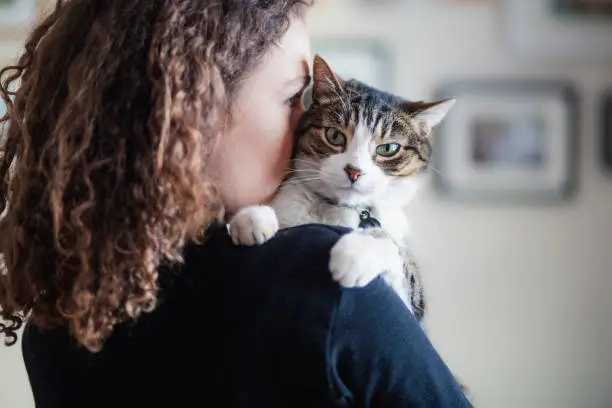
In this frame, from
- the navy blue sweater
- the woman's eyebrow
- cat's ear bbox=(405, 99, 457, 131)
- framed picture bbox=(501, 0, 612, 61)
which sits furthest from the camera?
framed picture bbox=(501, 0, 612, 61)

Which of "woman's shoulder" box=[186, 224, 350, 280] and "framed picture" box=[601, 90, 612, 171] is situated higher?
"framed picture" box=[601, 90, 612, 171]

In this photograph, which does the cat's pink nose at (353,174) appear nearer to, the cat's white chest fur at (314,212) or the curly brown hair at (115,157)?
the cat's white chest fur at (314,212)

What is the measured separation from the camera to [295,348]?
68 centimetres

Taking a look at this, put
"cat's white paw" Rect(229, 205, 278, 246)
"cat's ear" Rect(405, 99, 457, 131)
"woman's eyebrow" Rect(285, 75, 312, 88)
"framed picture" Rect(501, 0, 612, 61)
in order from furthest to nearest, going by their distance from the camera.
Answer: "framed picture" Rect(501, 0, 612, 61)
"cat's ear" Rect(405, 99, 457, 131)
"woman's eyebrow" Rect(285, 75, 312, 88)
"cat's white paw" Rect(229, 205, 278, 246)

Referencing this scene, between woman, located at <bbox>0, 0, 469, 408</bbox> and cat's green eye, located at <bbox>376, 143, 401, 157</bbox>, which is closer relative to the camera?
woman, located at <bbox>0, 0, 469, 408</bbox>

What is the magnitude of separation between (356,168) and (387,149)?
0.10 meters

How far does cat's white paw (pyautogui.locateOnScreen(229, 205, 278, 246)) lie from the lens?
31.2 inches

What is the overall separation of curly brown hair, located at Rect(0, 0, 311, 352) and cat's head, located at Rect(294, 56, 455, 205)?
0.29m

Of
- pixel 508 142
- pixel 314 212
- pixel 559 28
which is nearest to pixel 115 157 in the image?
pixel 314 212

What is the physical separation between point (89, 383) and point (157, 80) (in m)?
0.38

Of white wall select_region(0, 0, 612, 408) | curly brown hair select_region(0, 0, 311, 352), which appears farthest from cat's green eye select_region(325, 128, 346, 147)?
white wall select_region(0, 0, 612, 408)

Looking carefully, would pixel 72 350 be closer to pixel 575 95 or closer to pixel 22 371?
pixel 22 371

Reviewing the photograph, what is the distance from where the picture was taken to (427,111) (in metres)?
1.23

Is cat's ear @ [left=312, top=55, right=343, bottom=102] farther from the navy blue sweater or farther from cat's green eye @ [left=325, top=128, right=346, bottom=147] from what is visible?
the navy blue sweater
